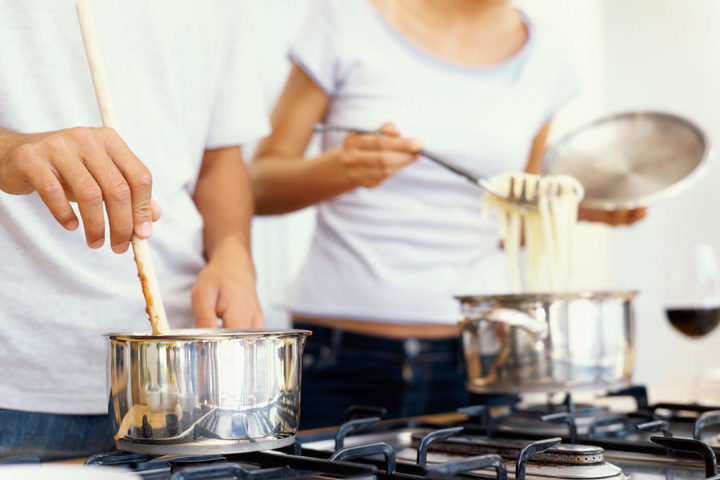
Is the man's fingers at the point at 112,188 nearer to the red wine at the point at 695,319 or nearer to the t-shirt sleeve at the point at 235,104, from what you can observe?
the t-shirt sleeve at the point at 235,104

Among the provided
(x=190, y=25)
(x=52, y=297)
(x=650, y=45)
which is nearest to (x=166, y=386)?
(x=52, y=297)

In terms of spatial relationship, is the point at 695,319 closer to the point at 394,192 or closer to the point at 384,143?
the point at 394,192

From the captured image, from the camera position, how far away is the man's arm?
0.91m

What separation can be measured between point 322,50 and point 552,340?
682 mm

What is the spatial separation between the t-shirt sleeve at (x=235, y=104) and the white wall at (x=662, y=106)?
5.22ft

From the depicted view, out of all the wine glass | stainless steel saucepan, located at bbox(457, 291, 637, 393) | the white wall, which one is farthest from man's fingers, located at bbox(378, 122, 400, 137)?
the white wall

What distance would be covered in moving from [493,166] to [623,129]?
9.1 inches

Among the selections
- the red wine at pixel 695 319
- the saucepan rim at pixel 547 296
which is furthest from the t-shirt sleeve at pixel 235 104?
the red wine at pixel 695 319

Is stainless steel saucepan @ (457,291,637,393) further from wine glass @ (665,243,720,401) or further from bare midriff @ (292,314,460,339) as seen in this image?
wine glass @ (665,243,720,401)

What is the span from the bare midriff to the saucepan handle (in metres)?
0.37

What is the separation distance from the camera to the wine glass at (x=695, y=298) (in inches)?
54.3

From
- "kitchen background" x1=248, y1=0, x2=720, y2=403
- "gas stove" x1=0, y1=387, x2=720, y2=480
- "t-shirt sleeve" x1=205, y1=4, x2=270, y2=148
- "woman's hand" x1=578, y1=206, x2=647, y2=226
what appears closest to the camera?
"gas stove" x1=0, y1=387, x2=720, y2=480

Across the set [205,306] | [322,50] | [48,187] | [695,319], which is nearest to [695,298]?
[695,319]

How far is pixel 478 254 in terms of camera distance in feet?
4.63
